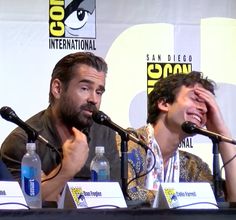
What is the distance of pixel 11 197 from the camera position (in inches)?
68.7

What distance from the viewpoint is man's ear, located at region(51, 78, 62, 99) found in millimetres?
2761

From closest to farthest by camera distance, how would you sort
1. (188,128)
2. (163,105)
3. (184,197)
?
(184,197), (188,128), (163,105)

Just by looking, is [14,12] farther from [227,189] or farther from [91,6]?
[227,189]

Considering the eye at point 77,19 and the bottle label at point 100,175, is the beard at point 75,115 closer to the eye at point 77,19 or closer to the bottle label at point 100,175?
the bottle label at point 100,175

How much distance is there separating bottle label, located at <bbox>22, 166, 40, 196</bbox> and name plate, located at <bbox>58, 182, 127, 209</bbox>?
15 cm

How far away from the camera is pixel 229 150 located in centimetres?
282

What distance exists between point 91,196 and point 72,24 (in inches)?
65.0

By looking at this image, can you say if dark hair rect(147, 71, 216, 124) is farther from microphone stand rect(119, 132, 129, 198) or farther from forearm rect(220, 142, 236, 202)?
microphone stand rect(119, 132, 129, 198)

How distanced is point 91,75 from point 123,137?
558 millimetres

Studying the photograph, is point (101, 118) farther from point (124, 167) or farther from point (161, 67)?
point (161, 67)

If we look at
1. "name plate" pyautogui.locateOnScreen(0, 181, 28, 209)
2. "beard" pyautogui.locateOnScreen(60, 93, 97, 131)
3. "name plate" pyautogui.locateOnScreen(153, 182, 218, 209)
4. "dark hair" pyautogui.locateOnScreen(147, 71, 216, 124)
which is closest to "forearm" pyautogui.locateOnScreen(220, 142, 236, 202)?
"dark hair" pyautogui.locateOnScreen(147, 71, 216, 124)

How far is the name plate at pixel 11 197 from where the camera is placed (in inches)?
67.5

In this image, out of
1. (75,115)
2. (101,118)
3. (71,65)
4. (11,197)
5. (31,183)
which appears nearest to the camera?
(11,197)

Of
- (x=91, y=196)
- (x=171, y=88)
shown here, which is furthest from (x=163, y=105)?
(x=91, y=196)
